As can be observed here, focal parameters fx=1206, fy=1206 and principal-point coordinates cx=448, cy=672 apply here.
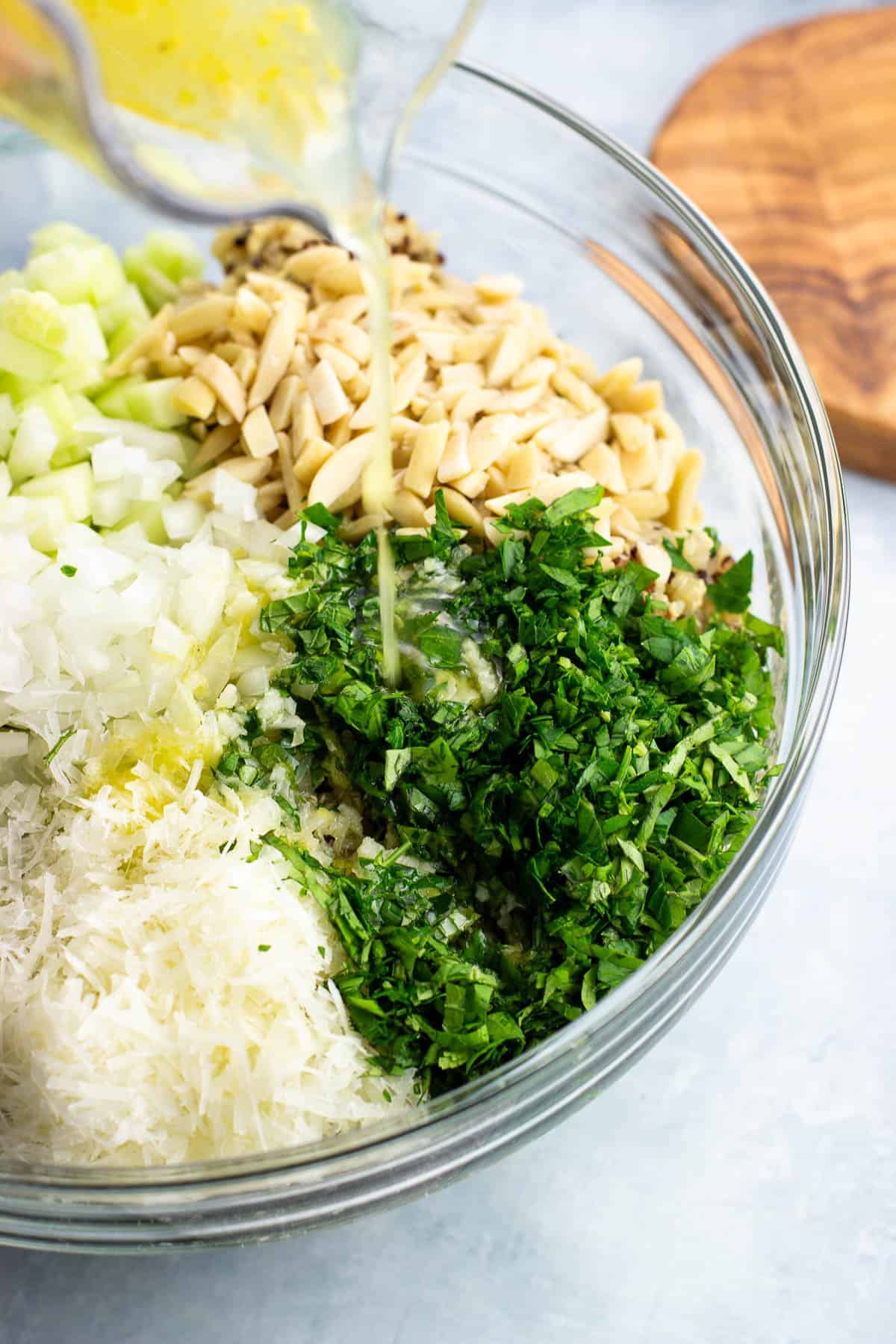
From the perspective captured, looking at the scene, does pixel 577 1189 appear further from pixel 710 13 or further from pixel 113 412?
pixel 710 13

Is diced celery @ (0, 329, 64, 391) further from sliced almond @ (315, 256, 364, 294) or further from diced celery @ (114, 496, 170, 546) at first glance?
sliced almond @ (315, 256, 364, 294)

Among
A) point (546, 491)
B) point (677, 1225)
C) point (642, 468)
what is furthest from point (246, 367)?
point (677, 1225)

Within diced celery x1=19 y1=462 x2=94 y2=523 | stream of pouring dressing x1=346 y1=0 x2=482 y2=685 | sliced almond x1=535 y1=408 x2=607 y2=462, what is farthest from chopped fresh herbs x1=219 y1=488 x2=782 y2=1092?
diced celery x1=19 y1=462 x2=94 y2=523

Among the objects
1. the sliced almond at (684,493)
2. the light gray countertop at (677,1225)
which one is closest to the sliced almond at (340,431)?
the sliced almond at (684,493)

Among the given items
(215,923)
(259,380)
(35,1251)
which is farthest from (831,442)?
(35,1251)

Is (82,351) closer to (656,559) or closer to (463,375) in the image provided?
(463,375)
